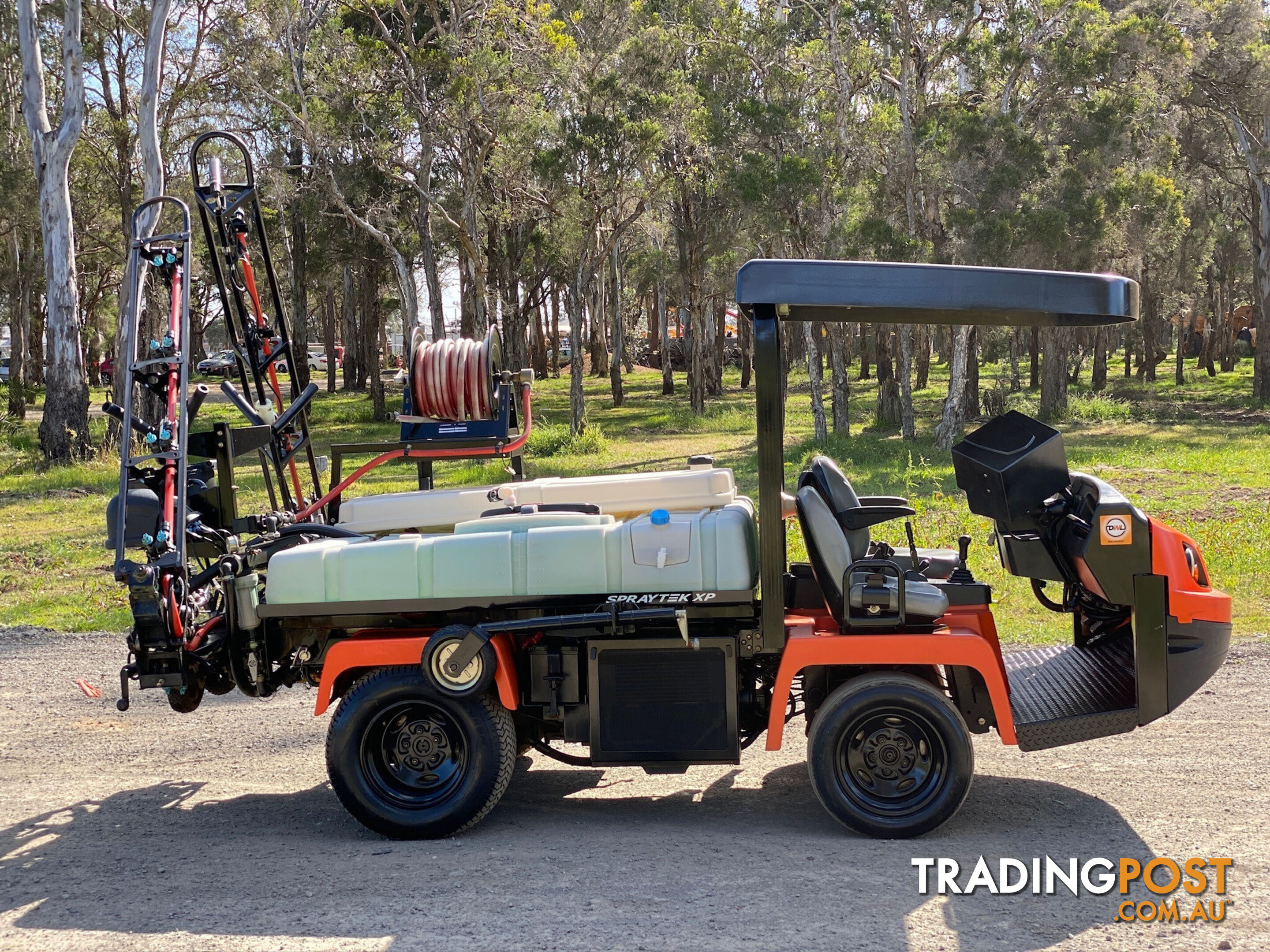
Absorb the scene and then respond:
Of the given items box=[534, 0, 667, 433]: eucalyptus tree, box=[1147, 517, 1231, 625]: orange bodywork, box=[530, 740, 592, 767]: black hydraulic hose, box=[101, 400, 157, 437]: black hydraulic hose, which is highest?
box=[534, 0, 667, 433]: eucalyptus tree

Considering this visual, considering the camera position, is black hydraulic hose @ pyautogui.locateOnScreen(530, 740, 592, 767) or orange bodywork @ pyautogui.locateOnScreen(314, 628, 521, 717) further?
black hydraulic hose @ pyautogui.locateOnScreen(530, 740, 592, 767)

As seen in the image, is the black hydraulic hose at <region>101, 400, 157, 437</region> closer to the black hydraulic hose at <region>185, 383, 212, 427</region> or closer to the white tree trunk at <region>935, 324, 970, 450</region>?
the black hydraulic hose at <region>185, 383, 212, 427</region>

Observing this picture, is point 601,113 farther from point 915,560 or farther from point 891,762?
point 891,762

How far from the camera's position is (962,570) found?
583 cm

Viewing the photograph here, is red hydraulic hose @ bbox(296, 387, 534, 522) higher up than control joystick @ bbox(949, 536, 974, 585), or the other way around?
red hydraulic hose @ bbox(296, 387, 534, 522)

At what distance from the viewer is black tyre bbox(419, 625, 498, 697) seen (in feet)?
17.4

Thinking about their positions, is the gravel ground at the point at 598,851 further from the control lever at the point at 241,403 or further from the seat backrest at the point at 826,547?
the control lever at the point at 241,403

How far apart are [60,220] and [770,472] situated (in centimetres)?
2193

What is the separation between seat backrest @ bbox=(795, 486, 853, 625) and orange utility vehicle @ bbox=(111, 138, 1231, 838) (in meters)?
0.02

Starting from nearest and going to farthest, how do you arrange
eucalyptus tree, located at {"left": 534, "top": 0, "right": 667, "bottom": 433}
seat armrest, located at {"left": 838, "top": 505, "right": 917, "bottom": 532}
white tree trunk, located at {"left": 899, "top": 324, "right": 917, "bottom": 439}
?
seat armrest, located at {"left": 838, "top": 505, "right": 917, "bottom": 532}, white tree trunk, located at {"left": 899, "top": 324, "right": 917, "bottom": 439}, eucalyptus tree, located at {"left": 534, "top": 0, "right": 667, "bottom": 433}

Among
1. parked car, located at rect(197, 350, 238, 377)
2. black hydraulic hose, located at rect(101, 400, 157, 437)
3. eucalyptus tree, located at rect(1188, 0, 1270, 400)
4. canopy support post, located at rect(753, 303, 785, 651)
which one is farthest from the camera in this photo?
eucalyptus tree, located at rect(1188, 0, 1270, 400)

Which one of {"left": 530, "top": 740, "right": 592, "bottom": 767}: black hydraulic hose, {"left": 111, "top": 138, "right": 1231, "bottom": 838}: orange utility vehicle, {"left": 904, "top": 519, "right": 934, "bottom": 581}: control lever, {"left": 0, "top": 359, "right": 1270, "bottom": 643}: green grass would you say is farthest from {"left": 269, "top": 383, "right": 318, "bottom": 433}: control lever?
{"left": 0, "top": 359, "right": 1270, "bottom": 643}: green grass

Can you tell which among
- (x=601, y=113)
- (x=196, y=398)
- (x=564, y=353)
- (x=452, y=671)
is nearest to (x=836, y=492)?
(x=452, y=671)

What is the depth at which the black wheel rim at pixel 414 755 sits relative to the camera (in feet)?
18.1
